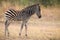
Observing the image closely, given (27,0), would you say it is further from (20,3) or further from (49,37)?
(49,37)

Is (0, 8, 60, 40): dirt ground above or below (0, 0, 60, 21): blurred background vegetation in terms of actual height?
below

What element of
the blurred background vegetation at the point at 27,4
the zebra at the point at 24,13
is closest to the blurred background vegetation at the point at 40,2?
the blurred background vegetation at the point at 27,4

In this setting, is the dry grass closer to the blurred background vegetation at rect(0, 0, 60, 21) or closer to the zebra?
the blurred background vegetation at rect(0, 0, 60, 21)

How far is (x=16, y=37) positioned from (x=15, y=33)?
46cm

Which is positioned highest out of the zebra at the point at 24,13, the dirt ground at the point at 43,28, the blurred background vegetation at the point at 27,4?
the blurred background vegetation at the point at 27,4

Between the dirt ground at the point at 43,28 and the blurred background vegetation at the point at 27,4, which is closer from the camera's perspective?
the dirt ground at the point at 43,28

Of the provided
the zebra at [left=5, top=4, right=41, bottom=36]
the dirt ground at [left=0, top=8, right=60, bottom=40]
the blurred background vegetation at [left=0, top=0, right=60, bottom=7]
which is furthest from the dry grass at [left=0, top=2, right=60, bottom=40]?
the zebra at [left=5, top=4, right=41, bottom=36]

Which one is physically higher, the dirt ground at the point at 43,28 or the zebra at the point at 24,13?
the zebra at the point at 24,13

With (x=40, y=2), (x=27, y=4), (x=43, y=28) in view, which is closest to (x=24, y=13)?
(x=43, y=28)

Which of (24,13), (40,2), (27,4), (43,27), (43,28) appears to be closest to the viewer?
(24,13)

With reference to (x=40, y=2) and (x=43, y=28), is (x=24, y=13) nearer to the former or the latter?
(x=43, y=28)

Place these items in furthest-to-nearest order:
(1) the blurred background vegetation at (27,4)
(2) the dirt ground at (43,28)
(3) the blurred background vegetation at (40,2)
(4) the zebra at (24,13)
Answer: (3) the blurred background vegetation at (40,2)
(1) the blurred background vegetation at (27,4)
(4) the zebra at (24,13)
(2) the dirt ground at (43,28)

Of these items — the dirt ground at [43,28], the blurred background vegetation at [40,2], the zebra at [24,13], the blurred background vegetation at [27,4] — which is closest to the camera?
the dirt ground at [43,28]

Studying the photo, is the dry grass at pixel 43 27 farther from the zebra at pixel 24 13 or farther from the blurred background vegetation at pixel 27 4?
the zebra at pixel 24 13
